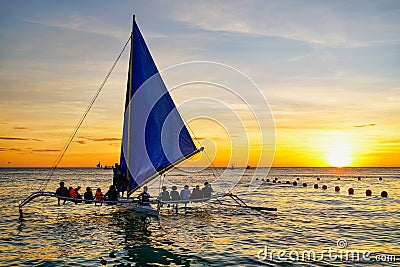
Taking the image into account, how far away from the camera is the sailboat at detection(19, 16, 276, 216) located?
2422 cm

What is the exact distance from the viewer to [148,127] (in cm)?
2433

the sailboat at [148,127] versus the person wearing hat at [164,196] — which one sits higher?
the sailboat at [148,127]

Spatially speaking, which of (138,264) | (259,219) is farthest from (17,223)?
(259,219)

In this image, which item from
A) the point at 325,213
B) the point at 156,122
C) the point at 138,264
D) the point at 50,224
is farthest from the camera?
the point at 325,213

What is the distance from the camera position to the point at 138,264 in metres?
15.8

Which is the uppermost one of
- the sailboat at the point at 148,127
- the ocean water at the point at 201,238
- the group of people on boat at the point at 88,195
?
the sailboat at the point at 148,127

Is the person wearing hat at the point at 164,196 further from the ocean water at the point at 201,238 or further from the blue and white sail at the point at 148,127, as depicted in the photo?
the blue and white sail at the point at 148,127

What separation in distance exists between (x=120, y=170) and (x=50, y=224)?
615 cm

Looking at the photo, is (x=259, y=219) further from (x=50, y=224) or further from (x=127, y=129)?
(x=50, y=224)
